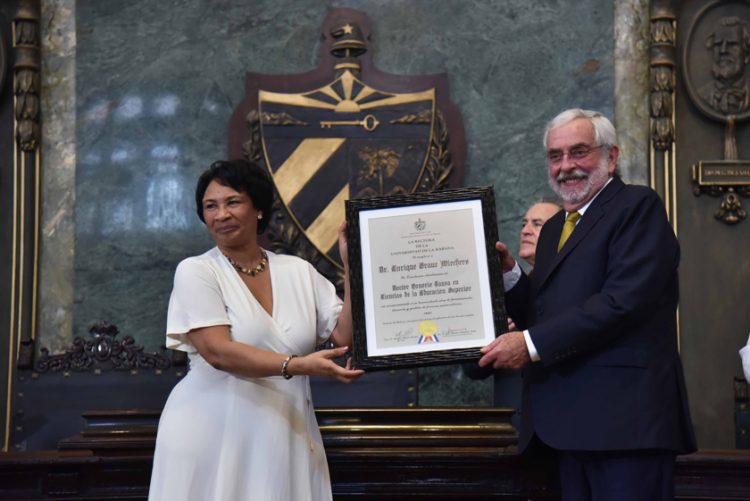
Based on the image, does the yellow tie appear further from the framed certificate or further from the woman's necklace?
the woman's necklace

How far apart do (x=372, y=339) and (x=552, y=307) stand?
547 mm

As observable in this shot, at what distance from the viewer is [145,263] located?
20.3 ft

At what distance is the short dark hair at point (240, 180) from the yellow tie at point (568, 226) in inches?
36.8

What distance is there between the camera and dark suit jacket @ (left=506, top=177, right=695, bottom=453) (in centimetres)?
325

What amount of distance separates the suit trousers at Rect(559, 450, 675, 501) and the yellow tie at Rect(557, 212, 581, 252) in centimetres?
65

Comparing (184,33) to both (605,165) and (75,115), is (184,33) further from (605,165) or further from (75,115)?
(605,165)

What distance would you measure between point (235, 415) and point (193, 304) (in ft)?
1.15

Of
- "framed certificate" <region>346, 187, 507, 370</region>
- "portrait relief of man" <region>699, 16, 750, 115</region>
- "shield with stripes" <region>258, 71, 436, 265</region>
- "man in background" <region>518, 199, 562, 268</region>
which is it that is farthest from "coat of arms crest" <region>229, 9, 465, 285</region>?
"framed certificate" <region>346, 187, 507, 370</region>

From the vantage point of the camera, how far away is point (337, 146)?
6086 millimetres

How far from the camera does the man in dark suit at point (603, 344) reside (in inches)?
128

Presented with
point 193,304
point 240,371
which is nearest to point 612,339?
point 240,371

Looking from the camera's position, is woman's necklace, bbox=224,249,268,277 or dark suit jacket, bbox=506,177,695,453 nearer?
dark suit jacket, bbox=506,177,695,453

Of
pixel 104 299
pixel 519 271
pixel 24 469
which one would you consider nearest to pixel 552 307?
pixel 519 271

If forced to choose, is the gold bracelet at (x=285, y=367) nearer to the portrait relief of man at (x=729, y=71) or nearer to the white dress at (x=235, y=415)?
the white dress at (x=235, y=415)
